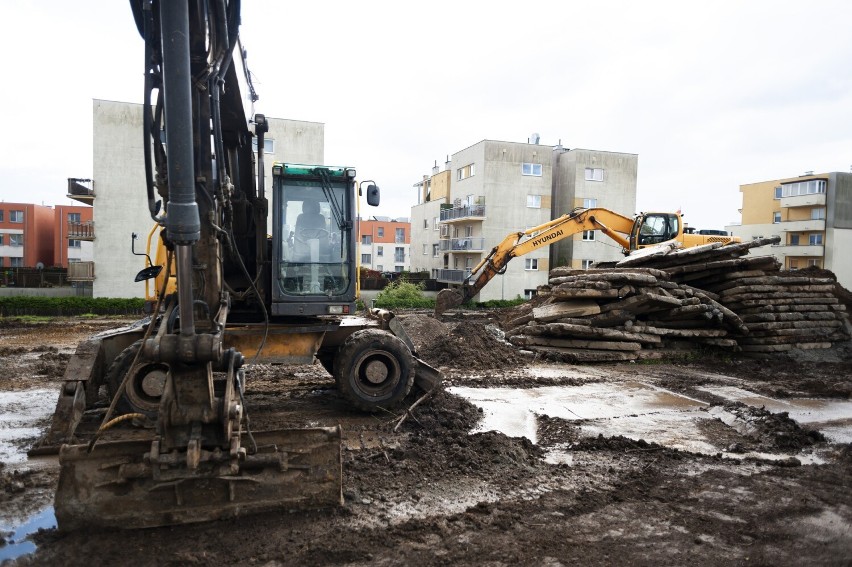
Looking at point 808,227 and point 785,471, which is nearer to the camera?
point 785,471

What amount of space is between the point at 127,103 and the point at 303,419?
25555 mm

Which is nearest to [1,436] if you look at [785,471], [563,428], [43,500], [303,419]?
[43,500]

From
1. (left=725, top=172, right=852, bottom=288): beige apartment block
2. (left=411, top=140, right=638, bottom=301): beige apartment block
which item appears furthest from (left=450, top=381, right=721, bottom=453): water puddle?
(left=725, top=172, right=852, bottom=288): beige apartment block

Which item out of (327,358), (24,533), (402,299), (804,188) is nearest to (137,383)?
(327,358)

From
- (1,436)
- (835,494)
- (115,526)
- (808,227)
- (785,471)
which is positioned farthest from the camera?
(808,227)

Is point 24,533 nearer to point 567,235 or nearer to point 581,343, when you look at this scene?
point 581,343

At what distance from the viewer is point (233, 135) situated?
677 cm

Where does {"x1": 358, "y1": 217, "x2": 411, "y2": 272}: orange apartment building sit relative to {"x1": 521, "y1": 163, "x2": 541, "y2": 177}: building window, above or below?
below

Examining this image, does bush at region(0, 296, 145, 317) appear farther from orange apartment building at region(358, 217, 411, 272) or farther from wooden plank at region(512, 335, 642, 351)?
orange apartment building at region(358, 217, 411, 272)

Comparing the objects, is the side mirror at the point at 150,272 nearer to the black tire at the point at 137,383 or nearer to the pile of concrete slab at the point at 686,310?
the black tire at the point at 137,383

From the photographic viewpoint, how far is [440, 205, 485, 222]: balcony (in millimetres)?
36844

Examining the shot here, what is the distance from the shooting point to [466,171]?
128 ft

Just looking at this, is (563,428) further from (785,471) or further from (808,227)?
(808,227)

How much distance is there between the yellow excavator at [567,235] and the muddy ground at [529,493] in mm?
6871
